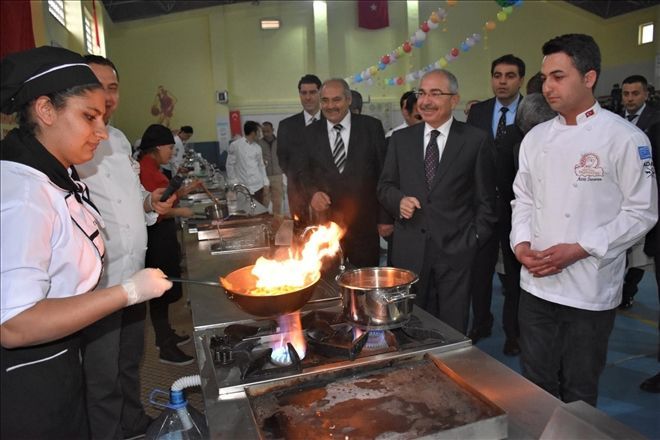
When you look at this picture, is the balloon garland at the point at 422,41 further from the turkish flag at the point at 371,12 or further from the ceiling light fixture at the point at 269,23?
the ceiling light fixture at the point at 269,23

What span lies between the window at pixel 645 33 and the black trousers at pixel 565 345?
13088 mm

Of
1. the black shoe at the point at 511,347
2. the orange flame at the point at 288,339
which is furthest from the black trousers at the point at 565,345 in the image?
the black shoe at the point at 511,347

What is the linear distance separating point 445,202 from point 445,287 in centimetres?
43

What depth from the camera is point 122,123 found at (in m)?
11.8

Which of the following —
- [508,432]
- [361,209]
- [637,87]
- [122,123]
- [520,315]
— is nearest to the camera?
[508,432]

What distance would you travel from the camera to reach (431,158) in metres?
2.51

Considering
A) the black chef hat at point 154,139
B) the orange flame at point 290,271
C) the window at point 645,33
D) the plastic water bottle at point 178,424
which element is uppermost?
the window at point 645,33

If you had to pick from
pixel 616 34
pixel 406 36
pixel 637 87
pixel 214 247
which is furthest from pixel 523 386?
pixel 616 34

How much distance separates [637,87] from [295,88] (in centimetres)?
874

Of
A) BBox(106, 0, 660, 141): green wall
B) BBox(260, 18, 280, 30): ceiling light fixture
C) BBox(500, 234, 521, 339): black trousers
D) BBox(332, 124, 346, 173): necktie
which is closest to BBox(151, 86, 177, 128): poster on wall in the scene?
BBox(106, 0, 660, 141): green wall

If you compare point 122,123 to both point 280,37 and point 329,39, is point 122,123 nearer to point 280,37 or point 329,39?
point 280,37

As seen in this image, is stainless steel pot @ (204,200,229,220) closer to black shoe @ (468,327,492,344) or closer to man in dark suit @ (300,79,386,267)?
man in dark suit @ (300,79,386,267)

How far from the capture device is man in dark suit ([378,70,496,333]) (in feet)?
8.02

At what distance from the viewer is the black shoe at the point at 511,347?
3393mm
